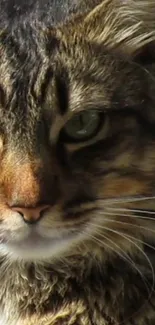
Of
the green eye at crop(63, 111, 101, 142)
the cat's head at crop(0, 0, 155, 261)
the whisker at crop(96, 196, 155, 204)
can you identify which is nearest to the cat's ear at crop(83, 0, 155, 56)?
the cat's head at crop(0, 0, 155, 261)

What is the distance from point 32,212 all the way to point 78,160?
5.1 inches

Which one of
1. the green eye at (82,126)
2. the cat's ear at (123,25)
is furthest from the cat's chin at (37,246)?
the cat's ear at (123,25)

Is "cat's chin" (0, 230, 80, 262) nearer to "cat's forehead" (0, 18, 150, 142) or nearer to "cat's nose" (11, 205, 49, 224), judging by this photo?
"cat's nose" (11, 205, 49, 224)

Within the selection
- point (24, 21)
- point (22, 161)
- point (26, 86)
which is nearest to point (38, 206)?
point (22, 161)

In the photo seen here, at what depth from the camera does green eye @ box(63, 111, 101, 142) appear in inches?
38.9

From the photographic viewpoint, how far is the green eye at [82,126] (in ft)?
3.24

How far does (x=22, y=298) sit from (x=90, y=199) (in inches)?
9.4

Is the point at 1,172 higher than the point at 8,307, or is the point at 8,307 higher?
the point at 1,172

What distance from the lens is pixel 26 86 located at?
3.19 ft

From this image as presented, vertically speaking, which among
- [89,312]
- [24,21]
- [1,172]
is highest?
[24,21]

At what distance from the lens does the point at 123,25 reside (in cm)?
104

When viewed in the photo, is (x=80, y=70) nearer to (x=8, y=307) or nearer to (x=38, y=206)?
(x=38, y=206)

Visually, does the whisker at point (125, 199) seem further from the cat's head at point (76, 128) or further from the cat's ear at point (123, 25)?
the cat's ear at point (123, 25)

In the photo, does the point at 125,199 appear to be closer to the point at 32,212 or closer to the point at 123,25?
the point at 32,212
